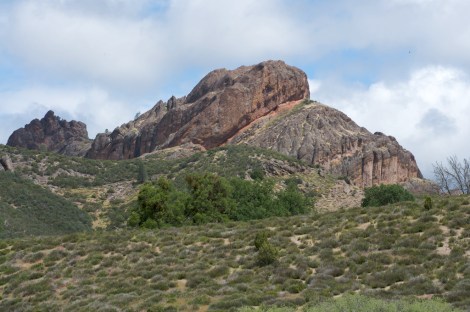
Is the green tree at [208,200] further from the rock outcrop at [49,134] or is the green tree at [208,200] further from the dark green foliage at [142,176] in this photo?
the rock outcrop at [49,134]

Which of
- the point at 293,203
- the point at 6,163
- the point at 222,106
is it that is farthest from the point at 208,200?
the point at 222,106

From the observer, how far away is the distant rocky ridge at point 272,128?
108188 millimetres

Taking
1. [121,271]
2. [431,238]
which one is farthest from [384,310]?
[121,271]

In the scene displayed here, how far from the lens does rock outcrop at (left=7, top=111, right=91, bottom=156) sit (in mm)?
176500

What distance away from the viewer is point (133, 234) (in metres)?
42.1

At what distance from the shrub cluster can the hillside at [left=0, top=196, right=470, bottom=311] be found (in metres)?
12.2

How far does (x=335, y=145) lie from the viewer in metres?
109

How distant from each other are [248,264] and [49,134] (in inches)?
6376

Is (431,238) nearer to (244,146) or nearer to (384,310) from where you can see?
(384,310)

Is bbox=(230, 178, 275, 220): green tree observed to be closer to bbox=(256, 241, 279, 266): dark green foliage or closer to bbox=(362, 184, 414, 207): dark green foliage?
bbox=(362, 184, 414, 207): dark green foliage

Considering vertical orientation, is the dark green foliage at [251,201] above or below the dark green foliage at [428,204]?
above

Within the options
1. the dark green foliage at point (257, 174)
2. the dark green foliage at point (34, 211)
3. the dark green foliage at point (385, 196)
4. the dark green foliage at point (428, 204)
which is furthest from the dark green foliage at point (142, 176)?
the dark green foliage at point (428, 204)

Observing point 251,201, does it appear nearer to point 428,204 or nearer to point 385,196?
point 385,196

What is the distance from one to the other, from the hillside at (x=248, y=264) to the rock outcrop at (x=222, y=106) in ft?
249
